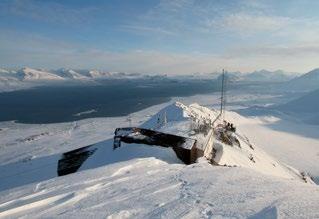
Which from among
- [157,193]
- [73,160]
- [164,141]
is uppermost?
[157,193]

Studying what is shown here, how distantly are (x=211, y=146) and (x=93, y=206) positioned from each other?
46.9 feet

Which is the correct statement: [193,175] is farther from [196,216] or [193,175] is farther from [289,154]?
[289,154]

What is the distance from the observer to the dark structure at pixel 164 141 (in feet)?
56.0

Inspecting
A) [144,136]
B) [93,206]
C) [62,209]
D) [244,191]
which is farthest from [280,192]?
[144,136]

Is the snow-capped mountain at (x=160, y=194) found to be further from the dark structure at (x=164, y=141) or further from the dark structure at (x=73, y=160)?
the dark structure at (x=73, y=160)

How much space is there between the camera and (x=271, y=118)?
92312mm

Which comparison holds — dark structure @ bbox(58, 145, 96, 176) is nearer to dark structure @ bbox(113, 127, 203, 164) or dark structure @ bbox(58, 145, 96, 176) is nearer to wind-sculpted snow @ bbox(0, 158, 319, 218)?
dark structure @ bbox(113, 127, 203, 164)

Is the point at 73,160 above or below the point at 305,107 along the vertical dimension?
above

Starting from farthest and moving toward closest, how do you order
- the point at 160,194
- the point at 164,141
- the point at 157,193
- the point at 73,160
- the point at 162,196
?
the point at 73,160 < the point at 164,141 < the point at 157,193 < the point at 160,194 < the point at 162,196

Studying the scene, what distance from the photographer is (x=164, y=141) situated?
18.6 metres

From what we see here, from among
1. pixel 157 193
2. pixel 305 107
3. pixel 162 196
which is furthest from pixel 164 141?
pixel 305 107

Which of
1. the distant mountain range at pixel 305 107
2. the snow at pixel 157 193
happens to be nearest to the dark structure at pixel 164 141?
the snow at pixel 157 193

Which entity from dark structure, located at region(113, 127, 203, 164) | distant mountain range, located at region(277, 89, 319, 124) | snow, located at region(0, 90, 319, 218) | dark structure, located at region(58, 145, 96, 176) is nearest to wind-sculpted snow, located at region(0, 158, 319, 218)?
snow, located at region(0, 90, 319, 218)

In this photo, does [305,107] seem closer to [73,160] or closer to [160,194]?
[73,160]
